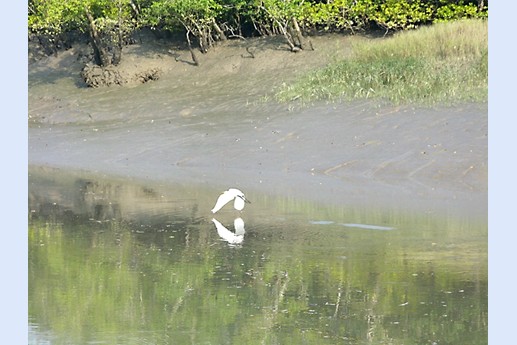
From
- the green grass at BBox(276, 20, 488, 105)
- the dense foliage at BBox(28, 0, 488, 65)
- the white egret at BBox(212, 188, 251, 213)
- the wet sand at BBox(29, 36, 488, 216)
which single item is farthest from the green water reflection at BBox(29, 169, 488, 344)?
the dense foliage at BBox(28, 0, 488, 65)

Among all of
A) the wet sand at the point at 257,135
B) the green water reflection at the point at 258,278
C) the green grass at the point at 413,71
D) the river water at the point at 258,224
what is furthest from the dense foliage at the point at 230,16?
the green water reflection at the point at 258,278

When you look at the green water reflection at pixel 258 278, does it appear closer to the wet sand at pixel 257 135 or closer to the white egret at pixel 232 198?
the white egret at pixel 232 198

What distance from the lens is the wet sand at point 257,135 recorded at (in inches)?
574

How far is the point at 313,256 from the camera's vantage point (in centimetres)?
1013

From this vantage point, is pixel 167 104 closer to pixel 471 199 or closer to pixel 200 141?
pixel 200 141

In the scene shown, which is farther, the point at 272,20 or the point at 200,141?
the point at 272,20

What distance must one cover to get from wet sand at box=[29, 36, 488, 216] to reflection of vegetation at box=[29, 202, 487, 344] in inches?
96.5

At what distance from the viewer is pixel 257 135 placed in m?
18.2

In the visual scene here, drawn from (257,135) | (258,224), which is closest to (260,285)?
(258,224)

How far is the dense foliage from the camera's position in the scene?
23.8 meters

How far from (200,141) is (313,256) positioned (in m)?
8.76

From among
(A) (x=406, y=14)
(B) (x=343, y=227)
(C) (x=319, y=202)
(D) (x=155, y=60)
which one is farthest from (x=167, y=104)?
(B) (x=343, y=227)

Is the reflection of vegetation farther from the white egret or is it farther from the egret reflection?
the white egret

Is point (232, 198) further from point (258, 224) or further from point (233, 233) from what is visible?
point (233, 233)
